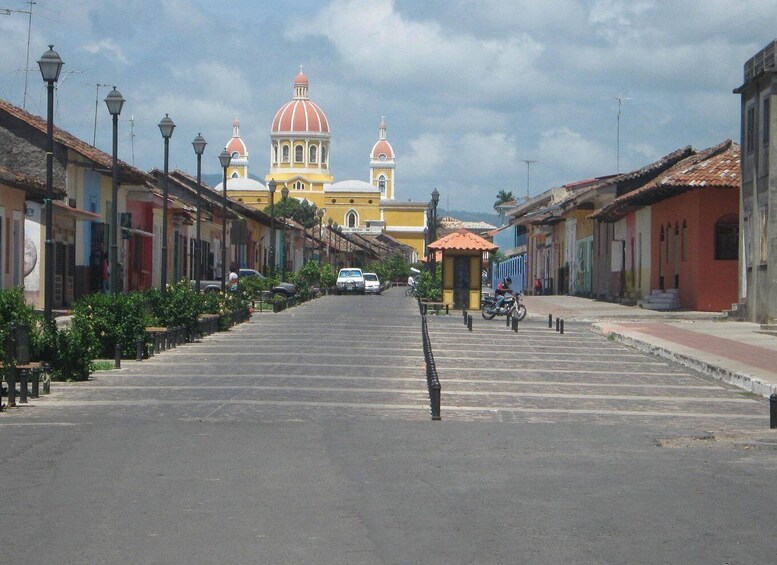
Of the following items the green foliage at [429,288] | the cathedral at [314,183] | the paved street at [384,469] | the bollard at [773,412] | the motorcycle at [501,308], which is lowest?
the paved street at [384,469]

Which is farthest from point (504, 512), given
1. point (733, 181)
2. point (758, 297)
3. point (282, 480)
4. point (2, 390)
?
point (733, 181)

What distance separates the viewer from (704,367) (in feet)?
68.9

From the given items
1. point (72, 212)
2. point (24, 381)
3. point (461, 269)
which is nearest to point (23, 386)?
point (24, 381)

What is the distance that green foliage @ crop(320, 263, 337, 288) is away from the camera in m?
69.7

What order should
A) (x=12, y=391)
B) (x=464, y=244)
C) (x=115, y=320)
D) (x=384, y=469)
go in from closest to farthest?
1. (x=384, y=469)
2. (x=12, y=391)
3. (x=115, y=320)
4. (x=464, y=244)

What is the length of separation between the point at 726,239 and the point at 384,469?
2905cm

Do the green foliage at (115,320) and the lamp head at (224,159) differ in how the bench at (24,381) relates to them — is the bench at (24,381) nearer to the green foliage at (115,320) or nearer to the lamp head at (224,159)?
the green foliage at (115,320)

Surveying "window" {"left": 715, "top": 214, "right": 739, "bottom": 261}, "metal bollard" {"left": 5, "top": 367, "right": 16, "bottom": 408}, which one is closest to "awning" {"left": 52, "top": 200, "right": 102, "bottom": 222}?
"window" {"left": 715, "top": 214, "right": 739, "bottom": 261}

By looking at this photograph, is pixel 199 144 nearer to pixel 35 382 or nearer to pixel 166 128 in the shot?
pixel 166 128

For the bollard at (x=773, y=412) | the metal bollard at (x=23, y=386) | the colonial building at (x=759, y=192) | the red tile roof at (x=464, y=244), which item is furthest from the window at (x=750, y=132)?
the metal bollard at (x=23, y=386)

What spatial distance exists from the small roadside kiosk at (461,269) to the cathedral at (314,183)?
109409mm

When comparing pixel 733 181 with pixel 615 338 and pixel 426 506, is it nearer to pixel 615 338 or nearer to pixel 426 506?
pixel 615 338

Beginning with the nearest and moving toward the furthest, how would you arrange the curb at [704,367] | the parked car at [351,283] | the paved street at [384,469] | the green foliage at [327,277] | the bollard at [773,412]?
the paved street at [384,469] < the bollard at [773,412] < the curb at [704,367] < the green foliage at [327,277] < the parked car at [351,283]

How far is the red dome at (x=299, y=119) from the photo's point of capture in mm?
163500
